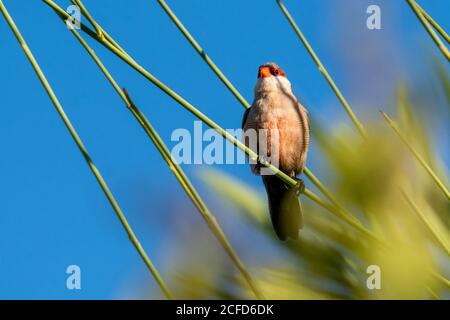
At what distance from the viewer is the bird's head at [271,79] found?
15.1 ft


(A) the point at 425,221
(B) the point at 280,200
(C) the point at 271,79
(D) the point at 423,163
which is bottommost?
(A) the point at 425,221

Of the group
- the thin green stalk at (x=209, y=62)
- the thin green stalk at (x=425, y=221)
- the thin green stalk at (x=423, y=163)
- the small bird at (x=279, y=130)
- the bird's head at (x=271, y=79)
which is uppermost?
the bird's head at (x=271, y=79)

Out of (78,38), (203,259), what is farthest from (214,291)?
(78,38)

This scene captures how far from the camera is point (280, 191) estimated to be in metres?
4.40

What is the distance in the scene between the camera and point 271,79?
15.6 ft

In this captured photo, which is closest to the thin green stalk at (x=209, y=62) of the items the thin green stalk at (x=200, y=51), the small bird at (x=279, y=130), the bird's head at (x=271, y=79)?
the thin green stalk at (x=200, y=51)

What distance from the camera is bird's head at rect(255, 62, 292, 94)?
4609 mm

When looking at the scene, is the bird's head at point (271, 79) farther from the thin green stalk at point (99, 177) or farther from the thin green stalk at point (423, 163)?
the thin green stalk at point (99, 177)

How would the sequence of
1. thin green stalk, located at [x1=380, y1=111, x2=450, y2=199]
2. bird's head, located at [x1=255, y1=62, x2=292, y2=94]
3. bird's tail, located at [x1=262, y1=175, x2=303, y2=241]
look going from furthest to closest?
bird's head, located at [x1=255, y1=62, x2=292, y2=94] < bird's tail, located at [x1=262, y1=175, x2=303, y2=241] < thin green stalk, located at [x1=380, y1=111, x2=450, y2=199]

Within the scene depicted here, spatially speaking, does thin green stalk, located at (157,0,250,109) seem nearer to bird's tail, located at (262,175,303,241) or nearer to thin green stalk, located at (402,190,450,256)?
thin green stalk, located at (402,190,450,256)

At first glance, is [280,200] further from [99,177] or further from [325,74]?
[99,177]

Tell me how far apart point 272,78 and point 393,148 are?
2448mm

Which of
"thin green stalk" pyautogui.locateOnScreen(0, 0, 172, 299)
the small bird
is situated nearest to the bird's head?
the small bird

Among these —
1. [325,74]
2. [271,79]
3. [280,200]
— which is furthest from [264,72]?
[325,74]
